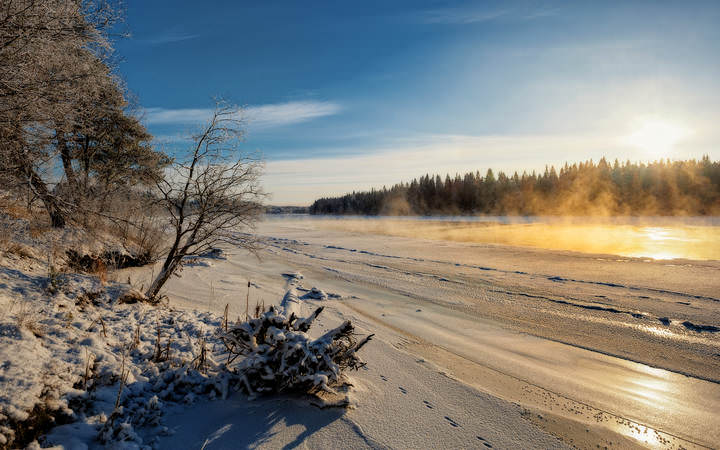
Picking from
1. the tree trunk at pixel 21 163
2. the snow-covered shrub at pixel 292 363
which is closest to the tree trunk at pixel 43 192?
the tree trunk at pixel 21 163

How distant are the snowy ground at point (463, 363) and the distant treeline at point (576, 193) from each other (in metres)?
55.7

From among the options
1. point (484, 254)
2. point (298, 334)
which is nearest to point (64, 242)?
point (298, 334)

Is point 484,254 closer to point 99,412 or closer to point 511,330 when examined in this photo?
point 511,330

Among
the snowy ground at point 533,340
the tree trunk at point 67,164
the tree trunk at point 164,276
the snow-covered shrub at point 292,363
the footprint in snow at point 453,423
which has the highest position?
the tree trunk at point 67,164

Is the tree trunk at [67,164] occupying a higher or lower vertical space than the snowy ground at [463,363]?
higher

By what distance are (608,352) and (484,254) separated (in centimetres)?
1123

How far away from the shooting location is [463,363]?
5152 mm

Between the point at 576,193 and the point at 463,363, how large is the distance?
80054mm

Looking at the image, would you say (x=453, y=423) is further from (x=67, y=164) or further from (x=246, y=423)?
(x=67, y=164)

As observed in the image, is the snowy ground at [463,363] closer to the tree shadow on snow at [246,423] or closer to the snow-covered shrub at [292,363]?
the tree shadow on snow at [246,423]

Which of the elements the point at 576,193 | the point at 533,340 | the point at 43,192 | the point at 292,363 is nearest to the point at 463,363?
the point at 533,340

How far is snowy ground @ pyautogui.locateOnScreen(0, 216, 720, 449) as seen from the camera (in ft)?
10.4

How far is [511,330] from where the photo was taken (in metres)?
6.91

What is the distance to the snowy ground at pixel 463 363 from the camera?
125 inches
